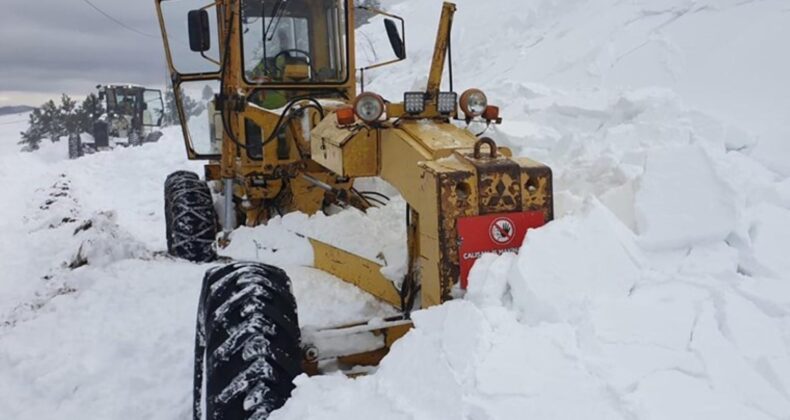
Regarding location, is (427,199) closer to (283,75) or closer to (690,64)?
(283,75)

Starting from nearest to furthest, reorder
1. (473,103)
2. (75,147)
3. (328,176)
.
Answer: (473,103) → (328,176) → (75,147)

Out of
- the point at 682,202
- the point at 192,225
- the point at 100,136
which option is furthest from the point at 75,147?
the point at 682,202

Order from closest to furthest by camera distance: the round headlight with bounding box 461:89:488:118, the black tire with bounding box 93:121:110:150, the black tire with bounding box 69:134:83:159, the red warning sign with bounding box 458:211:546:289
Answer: the red warning sign with bounding box 458:211:546:289 < the round headlight with bounding box 461:89:488:118 < the black tire with bounding box 93:121:110:150 < the black tire with bounding box 69:134:83:159

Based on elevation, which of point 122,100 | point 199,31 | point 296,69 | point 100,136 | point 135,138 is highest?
point 122,100

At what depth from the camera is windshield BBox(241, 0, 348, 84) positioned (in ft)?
19.6

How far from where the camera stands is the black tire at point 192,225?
21.6ft

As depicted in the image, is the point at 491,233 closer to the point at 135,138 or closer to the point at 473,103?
the point at 473,103

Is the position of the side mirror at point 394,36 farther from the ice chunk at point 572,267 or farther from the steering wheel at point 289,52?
the ice chunk at point 572,267

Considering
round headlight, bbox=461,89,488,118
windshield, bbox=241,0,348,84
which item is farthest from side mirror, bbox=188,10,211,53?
round headlight, bbox=461,89,488,118

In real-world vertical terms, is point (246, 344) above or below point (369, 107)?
below

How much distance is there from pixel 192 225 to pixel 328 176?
1.54 metres

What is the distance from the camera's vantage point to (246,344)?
2982mm

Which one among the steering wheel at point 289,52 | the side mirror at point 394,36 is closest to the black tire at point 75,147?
the steering wheel at point 289,52

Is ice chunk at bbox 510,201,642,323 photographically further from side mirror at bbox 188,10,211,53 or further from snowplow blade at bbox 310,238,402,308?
side mirror at bbox 188,10,211,53
